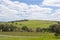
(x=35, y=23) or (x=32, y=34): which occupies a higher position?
(x=35, y=23)

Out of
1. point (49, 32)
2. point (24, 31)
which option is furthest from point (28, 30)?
point (49, 32)

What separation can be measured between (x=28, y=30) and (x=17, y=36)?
1841 millimetres

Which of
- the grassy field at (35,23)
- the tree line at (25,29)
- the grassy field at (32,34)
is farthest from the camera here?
the grassy field at (35,23)

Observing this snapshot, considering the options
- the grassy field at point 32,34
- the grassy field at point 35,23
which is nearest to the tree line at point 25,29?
the grassy field at point 32,34

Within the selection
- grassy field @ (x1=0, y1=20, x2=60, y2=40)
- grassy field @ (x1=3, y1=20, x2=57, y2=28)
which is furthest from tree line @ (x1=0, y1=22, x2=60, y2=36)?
grassy field @ (x1=3, y1=20, x2=57, y2=28)

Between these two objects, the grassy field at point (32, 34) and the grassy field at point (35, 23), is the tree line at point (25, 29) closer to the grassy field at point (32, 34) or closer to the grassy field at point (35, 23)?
the grassy field at point (32, 34)

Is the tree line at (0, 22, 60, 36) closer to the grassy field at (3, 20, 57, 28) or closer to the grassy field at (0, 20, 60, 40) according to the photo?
the grassy field at (0, 20, 60, 40)

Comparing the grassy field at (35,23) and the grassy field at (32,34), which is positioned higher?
the grassy field at (35,23)

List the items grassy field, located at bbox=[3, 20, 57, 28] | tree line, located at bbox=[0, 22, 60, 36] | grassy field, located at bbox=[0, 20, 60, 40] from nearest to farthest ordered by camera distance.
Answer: tree line, located at bbox=[0, 22, 60, 36], grassy field, located at bbox=[0, 20, 60, 40], grassy field, located at bbox=[3, 20, 57, 28]

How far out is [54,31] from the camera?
86.7 ft

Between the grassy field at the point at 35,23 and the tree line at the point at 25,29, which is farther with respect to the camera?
the grassy field at the point at 35,23

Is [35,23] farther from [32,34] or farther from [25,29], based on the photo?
[25,29]

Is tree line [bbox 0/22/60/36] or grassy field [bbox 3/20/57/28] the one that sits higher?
grassy field [bbox 3/20/57/28]

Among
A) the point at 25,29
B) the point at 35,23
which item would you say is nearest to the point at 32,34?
the point at 25,29
